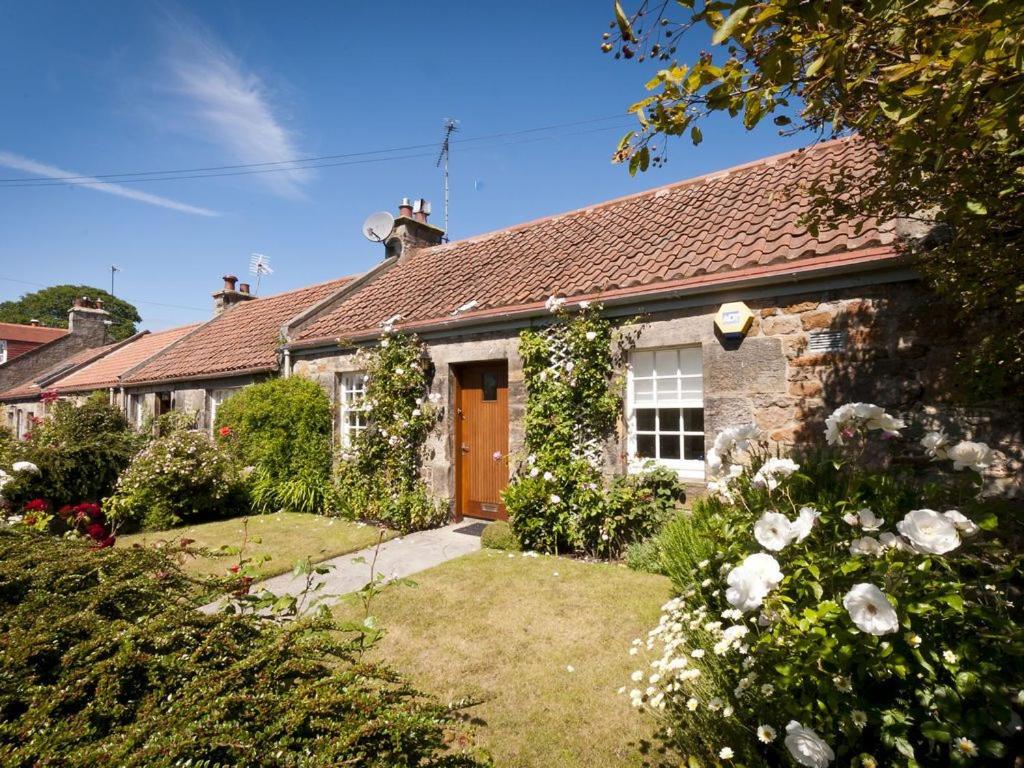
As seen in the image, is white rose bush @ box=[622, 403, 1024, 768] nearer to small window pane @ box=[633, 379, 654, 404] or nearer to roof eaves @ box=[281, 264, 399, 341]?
A: small window pane @ box=[633, 379, 654, 404]

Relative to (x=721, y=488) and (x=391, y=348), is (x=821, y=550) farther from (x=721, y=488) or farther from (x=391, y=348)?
(x=391, y=348)

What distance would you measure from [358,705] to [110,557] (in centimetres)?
169

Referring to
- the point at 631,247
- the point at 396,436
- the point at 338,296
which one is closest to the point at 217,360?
the point at 338,296

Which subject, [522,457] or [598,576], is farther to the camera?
[522,457]

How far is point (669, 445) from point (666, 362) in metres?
1.03

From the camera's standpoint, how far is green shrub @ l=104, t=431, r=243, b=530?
8.45 meters

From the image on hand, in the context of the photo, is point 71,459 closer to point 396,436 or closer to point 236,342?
point 396,436

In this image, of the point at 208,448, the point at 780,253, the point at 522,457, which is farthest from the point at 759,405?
the point at 208,448

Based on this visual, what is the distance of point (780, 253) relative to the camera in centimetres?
552

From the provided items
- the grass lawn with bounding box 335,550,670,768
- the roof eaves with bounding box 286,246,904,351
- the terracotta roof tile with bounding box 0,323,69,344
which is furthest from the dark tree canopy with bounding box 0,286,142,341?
the grass lawn with bounding box 335,550,670,768

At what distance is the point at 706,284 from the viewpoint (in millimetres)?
5707

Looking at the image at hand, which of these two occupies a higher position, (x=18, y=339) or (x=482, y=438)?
(x=18, y=339)

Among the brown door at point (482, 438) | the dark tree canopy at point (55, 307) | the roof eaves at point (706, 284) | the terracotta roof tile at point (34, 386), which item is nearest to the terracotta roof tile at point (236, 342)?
the brown door at point (482, 438)

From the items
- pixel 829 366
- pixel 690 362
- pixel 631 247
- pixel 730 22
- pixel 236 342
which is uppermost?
pixel 631 247
